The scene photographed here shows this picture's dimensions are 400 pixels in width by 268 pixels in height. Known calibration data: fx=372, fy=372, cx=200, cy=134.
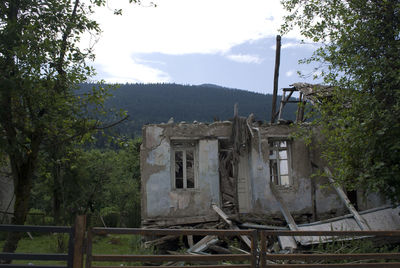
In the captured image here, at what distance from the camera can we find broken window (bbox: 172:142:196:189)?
42.6 ft

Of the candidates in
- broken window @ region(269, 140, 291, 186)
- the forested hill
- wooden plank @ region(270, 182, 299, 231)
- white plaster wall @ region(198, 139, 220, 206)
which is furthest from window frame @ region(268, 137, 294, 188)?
the forested hill

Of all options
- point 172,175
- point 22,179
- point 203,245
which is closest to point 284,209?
point 203,245

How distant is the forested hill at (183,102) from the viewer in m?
105

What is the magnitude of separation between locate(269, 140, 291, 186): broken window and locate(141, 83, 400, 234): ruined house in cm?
4

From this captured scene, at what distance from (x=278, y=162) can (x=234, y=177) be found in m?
1.77

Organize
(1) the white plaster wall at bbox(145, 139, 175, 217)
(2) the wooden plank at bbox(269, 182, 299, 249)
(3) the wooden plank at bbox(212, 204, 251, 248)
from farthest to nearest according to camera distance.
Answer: (1) the white plaster wall at bbox(145, 139, 175, 217), (3) the wooden plank at bbox(212, 204, 251, 248), (2) the wooden plank at bbox(269, 182, 299, 249)

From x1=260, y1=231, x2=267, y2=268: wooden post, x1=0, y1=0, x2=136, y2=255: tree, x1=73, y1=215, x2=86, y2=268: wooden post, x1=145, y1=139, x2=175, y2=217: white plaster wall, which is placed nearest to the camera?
x1=73, y1=215, x2=86, y2=268: wooden post

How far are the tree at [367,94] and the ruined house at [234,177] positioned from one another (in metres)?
3.06

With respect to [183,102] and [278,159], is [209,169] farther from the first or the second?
[183,102]

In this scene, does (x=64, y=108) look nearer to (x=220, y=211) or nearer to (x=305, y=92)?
(x=220, y=211)

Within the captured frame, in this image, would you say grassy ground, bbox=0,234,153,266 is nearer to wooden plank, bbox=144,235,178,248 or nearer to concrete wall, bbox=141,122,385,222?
wooden plank, bbox=144,235,178,248

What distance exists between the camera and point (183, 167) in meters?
13.0

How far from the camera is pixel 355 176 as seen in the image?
9.29 metres

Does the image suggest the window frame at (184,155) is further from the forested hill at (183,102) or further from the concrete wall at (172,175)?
the forested hill at (183,102)
